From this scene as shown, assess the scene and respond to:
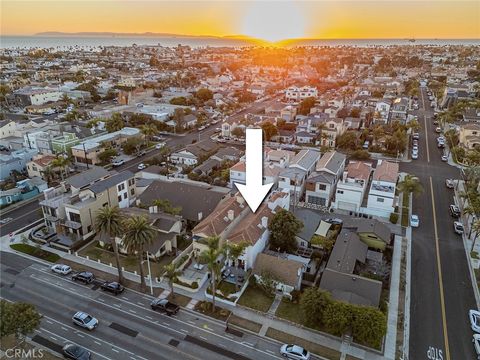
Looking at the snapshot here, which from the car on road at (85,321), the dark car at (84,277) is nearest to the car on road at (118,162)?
the dark car at (84,277)

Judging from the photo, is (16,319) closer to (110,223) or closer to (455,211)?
(110,223)

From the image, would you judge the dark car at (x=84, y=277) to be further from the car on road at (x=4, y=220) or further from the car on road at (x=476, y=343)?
the car on road at (x=476, y=343)

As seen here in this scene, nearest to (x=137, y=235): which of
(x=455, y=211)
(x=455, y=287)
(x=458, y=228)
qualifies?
(x=455, y=287)

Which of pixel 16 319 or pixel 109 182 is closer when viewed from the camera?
pixel 16 319

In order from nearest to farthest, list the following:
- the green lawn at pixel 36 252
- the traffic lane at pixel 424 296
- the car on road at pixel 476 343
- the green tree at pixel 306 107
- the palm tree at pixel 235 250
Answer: the car on road at pixel 476 343
the traffic lane at pixel 424 296
the palm tree at pixel 235 250
the green lawn at pixel 36 252
the green tree at pixel 306 107

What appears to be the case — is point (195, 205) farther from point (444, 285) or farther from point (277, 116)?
point (277, 116)

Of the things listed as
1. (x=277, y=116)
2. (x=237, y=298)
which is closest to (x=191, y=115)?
(x=277, y=116)

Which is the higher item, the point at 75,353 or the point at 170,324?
the point at 75,353
